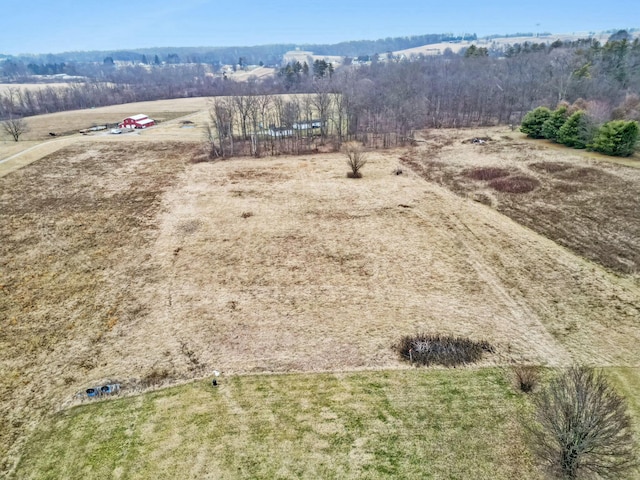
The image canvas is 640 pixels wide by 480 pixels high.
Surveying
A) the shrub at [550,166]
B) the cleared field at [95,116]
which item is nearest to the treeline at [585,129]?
the shrub at [550,166]

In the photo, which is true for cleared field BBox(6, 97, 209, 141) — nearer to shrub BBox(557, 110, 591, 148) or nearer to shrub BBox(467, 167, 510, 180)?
shrub BBox(467, 167, 510, 180)

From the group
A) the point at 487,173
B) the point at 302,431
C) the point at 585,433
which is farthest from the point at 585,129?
the point at 302,431

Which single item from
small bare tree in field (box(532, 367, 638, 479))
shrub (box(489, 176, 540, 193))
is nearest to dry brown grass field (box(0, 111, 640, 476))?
shrub (box(489, 176, 540, 193))

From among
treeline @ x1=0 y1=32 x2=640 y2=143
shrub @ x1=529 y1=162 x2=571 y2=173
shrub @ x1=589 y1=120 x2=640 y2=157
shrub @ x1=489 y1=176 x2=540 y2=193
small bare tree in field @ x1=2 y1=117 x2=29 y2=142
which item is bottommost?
shrub @ x1=489 y1=176 x2=540 y2=193

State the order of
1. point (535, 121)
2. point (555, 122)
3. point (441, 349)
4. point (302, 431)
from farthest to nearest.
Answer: point (535, 121) → point (555, 122) → point (441, 349) → point (302, 431)

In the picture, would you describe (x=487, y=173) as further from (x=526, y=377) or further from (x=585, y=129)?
(x=526, y=377)

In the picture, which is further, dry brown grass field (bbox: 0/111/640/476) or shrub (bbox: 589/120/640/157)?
shrub (bbox: 589/120/640/157)
